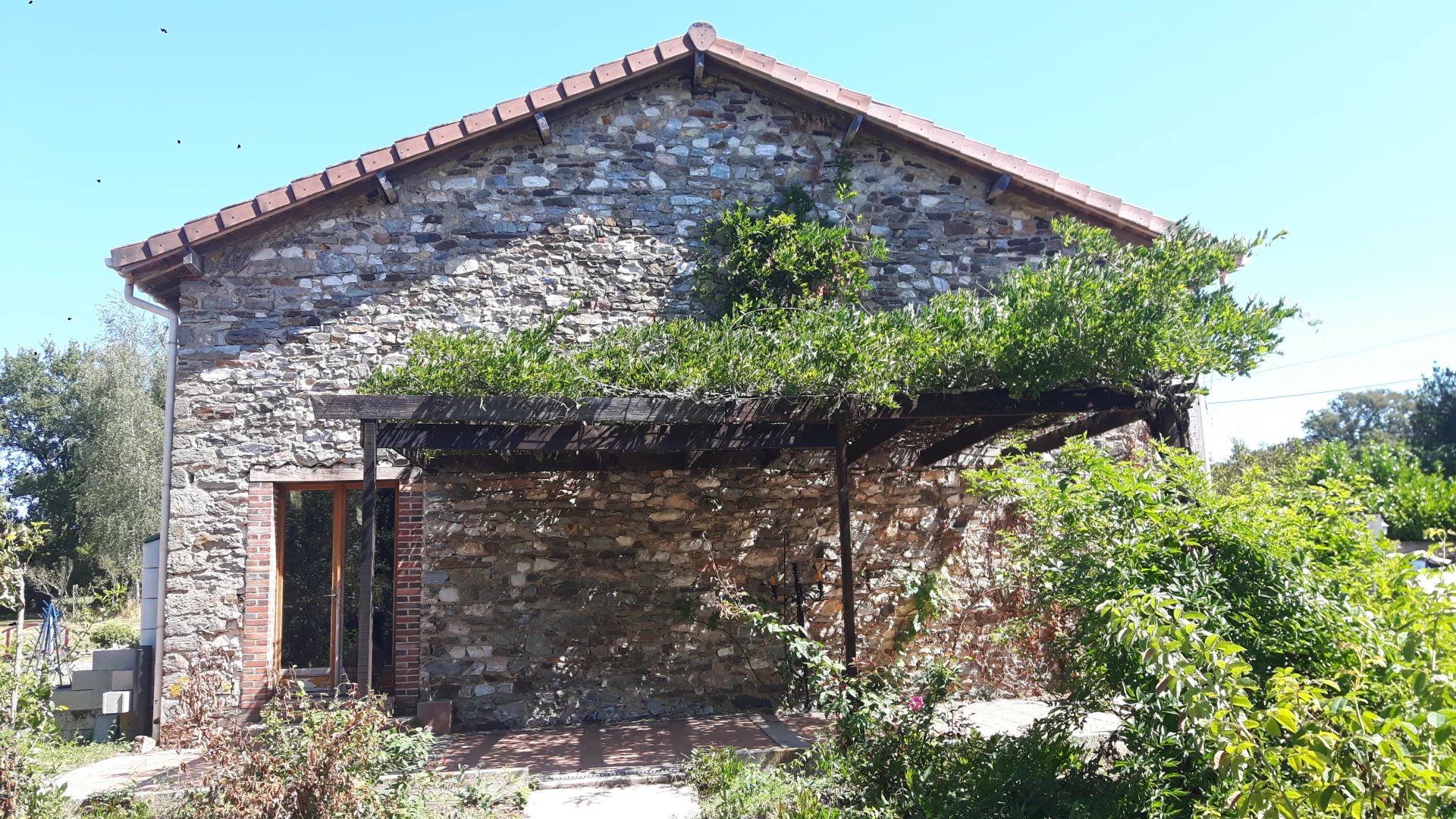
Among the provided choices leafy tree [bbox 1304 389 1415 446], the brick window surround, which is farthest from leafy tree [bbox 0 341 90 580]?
leafy tree [bbox 1304 389 1415 446]

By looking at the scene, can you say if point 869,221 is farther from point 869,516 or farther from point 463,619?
point 463,619

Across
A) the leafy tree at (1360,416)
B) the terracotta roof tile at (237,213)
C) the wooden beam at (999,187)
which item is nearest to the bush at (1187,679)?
the wooden beam at (999,187)

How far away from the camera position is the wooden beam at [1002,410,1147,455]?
595 centimetres

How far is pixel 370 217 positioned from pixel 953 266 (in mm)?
5088

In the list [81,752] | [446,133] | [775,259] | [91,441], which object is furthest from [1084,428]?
[91,441]

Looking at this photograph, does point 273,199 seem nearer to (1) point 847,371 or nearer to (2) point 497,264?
(2) point 497,264

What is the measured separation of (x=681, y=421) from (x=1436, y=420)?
2982 centimetres

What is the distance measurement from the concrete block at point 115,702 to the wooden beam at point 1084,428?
6.84 m

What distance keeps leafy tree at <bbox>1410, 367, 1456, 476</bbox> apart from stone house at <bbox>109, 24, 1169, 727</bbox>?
78.4 ft

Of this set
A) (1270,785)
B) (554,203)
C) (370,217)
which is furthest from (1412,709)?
(370,217)

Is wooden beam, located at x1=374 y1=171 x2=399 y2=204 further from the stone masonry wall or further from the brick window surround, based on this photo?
the brick window surround

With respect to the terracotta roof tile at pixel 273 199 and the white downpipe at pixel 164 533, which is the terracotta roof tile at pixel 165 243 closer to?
the white downpipe at pixel 164 533

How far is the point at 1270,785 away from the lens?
2537mm

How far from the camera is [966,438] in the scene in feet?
21.9
